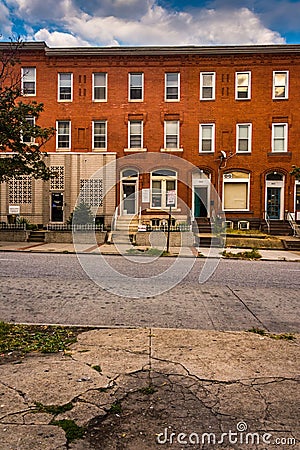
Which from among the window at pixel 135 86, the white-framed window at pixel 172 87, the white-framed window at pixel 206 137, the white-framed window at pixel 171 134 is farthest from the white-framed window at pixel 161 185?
the window at pixel 135 86

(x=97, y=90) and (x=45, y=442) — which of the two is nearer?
(x=45, y=442)

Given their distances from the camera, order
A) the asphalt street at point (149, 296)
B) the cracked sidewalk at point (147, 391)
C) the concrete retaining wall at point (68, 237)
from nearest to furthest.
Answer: the cracked sidewalk at point (147, 391) → the asphalt street at point (149, 296) → the concrete retaining wall at point (68, 237)

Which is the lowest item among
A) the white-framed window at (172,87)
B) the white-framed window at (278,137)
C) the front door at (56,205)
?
the front door at (56,205)

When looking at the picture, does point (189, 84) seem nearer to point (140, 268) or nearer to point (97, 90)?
point (97, 90)

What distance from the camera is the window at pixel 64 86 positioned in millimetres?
29047

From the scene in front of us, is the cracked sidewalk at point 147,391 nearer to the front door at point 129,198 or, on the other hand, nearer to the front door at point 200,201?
the front door at point 200,201

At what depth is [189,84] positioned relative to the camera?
93.6 ft

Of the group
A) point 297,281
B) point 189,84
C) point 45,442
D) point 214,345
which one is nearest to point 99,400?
point 45,442

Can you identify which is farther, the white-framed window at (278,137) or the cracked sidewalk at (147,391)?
the white-framed window at (278,137)

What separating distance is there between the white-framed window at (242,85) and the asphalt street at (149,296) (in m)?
17.7

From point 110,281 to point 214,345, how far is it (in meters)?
5.40

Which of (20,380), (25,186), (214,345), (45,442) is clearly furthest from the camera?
(25,186)

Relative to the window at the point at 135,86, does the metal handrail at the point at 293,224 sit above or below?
below

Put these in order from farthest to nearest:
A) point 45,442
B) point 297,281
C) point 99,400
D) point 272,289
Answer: point 297,281, point 272,289, point 99,400, point 45,442
